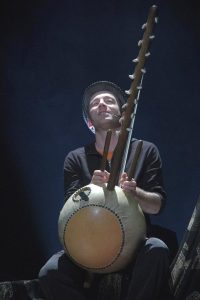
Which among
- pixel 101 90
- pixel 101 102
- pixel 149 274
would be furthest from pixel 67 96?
pixel 149 274

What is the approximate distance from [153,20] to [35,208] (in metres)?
1.51

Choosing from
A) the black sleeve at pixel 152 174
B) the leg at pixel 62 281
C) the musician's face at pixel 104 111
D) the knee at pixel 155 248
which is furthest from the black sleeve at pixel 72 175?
the knee at pixel 155 248

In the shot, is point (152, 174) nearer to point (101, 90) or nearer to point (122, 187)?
point (122, 187)

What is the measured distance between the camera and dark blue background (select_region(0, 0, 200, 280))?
2.86m

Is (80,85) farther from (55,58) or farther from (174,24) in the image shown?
(174,24)

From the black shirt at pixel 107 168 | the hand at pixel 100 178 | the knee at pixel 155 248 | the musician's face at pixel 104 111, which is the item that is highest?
the musician's face at pixel 104 111

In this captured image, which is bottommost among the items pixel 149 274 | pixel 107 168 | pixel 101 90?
pixel 149 274

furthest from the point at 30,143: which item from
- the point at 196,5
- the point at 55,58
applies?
the point at 196,5

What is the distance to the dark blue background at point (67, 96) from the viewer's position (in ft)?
9.38

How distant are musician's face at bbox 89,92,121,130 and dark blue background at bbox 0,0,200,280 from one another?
50 cm

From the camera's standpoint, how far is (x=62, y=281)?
6.18ft

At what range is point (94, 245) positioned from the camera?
1.66 meters

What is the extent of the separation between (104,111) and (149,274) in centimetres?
105

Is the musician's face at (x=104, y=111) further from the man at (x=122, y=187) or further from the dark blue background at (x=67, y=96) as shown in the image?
the dark blue background at (x=67, y=96)
